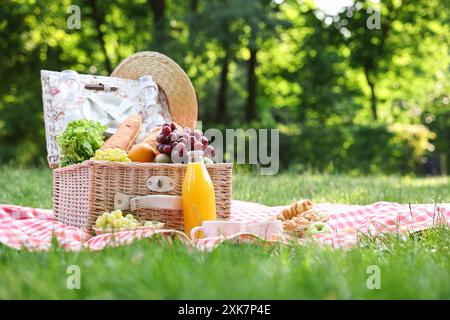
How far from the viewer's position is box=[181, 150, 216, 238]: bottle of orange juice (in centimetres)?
278

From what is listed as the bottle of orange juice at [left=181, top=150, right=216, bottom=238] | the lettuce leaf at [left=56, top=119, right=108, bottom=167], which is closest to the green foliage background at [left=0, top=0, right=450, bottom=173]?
the lettuce leaf at [left=56, top=119, right=108, bottom=167]

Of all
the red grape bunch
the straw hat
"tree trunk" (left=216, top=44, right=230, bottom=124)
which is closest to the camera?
the red grape bunch

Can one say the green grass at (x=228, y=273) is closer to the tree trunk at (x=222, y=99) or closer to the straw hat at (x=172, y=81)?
the straw hat at (x=172, y=81)

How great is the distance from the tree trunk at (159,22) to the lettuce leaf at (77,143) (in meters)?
7.79

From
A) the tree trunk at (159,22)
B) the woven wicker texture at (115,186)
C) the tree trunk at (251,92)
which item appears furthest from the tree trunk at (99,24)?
the woven wicker texture at (115,186)

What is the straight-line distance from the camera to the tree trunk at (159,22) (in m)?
10.9

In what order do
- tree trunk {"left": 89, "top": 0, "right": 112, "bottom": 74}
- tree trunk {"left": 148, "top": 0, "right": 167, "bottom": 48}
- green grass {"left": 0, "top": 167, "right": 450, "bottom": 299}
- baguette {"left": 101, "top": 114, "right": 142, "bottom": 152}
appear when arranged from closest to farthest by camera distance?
green grass {"left": 0, "top": 167, "right": 450, "bottom": 299} → baguette {"left": 101, "top": 114, "right": 142, "bottom": 152} → tree trunk {"left": 148, "top": 0, "right": 167, "bottom": 48} → tree trunk {"left": 89, "top": 0, "right": 112, "bottom": 74}

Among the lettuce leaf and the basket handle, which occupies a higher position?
the lettuce leaf

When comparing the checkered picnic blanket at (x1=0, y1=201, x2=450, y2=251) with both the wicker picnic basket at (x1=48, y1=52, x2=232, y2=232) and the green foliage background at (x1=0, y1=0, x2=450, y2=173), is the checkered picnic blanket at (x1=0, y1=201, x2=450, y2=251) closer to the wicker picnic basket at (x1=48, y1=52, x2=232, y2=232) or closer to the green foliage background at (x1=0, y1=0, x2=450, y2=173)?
the wicker picnic basket at (x1=48, y1=52, x2=232, y2=232)

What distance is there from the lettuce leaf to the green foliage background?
6.66 m

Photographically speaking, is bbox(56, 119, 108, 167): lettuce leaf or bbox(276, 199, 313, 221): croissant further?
bbox(56, 119, 108, 167): lettuce leaf

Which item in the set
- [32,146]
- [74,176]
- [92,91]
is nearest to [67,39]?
[32,146]

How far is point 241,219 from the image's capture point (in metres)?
3.37
